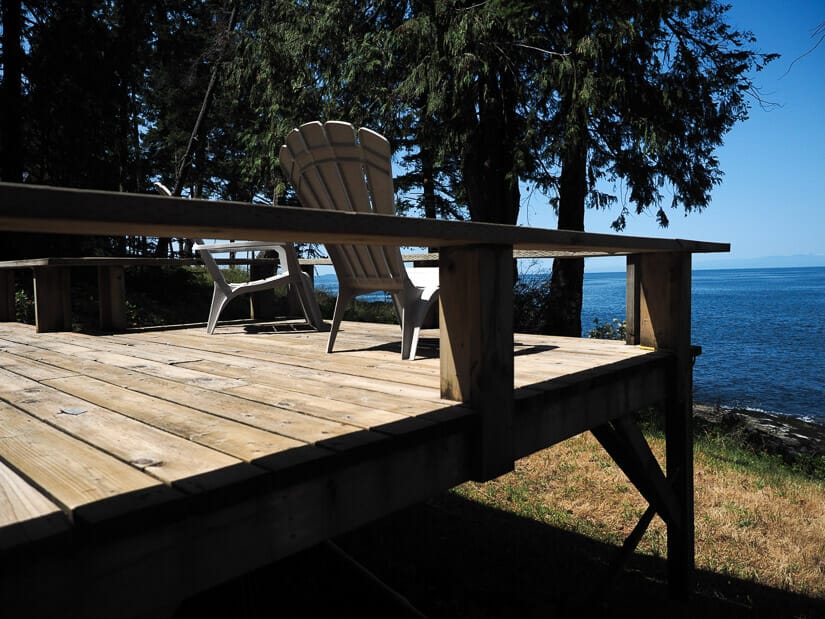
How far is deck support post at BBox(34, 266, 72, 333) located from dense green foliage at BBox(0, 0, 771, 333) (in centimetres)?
433

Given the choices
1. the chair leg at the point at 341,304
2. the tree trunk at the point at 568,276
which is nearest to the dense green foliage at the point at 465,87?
the tree trunk at the point at 568,276

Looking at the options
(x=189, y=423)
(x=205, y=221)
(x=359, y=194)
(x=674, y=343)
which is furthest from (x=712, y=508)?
(x=205, y=221)

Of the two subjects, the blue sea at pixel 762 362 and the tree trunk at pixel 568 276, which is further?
the blue sea at pixel 762 362

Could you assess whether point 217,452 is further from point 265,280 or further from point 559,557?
point 559,557

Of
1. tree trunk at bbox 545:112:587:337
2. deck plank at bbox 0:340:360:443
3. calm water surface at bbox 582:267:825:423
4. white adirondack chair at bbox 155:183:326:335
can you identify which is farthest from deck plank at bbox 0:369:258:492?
calm water surface at bbox 582:267:825:423

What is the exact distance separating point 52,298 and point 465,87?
15.4 feet

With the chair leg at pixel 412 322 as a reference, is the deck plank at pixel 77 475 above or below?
below

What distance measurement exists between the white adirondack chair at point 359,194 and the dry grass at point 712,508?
2.22m

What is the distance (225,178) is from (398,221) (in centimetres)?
1442

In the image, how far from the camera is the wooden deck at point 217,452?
0.95 m

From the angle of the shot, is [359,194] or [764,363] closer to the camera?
[359,194]

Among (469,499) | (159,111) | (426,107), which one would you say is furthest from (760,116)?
(159,111)

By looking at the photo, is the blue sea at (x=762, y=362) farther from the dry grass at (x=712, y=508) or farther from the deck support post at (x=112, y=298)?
the deck support post at (x=112, y=298)

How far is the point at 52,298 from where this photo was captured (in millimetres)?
4367
